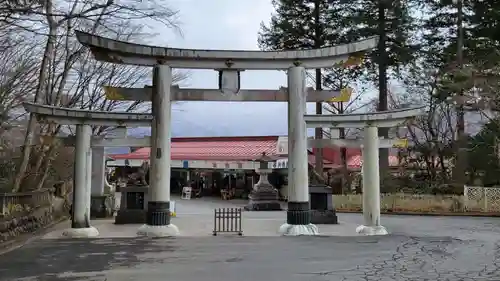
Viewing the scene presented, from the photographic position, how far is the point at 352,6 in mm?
30016

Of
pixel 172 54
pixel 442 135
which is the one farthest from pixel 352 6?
pixel 172 54

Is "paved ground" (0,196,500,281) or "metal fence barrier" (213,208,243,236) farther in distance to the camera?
"metal fence barrier" (213,208,243,236)

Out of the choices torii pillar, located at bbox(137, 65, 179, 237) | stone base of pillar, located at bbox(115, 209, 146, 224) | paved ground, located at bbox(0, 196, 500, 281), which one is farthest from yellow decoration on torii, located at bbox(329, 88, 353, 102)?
stone base of pillar, located at bbox(115, 209, 146, 224)

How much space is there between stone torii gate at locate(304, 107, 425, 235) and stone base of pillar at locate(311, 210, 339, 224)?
2.82 metres

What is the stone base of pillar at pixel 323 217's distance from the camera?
697 inches

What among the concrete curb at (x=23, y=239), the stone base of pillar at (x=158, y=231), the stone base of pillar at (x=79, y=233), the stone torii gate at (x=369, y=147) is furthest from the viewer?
the stone torii gate at (x=369, y=147)

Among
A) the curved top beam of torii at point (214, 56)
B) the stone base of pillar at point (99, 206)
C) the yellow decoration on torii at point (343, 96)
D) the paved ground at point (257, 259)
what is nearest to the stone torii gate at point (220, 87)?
the curved top beam of torii at point (214, 56)

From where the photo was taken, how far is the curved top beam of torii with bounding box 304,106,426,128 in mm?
14707

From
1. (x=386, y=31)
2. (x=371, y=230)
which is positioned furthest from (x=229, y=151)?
(x=371, y=230)

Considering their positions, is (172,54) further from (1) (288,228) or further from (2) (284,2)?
(2) (284,2)

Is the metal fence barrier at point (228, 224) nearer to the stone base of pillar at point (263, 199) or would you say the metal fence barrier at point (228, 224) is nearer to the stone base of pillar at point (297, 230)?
the stone base of pillar at point (297, 230)

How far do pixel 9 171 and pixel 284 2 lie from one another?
20485 mm

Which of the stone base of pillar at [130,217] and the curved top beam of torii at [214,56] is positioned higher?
the curved top beam of torii at [214,56]

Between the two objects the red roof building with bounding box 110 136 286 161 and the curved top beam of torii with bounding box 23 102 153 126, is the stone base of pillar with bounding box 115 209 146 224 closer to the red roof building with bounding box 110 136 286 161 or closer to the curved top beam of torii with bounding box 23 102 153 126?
the curved top beam of torii with bounding box 23 102 153 126
